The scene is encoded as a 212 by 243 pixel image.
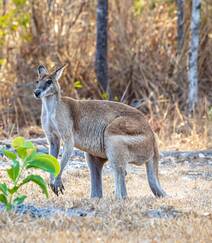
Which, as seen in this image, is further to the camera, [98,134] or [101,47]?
[101,47]

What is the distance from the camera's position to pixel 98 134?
8.19 m

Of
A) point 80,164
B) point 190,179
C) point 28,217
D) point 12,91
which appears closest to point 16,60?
point 12,91

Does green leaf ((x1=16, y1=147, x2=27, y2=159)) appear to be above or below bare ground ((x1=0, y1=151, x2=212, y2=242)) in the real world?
above

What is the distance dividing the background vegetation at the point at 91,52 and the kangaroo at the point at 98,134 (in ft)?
21.4

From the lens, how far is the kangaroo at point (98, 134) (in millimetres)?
7957

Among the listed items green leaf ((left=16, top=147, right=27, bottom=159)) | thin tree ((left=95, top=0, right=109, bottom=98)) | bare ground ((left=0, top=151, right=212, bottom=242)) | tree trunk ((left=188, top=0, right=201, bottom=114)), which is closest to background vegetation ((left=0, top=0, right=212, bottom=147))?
thin tree ((left=95, top=0, right=109, bottom=98))

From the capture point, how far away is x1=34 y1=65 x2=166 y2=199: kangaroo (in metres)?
7.96

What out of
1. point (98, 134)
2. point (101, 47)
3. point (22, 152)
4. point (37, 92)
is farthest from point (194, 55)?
point (22, 152)

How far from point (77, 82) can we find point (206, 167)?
4912 millimetres

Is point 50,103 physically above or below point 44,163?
below

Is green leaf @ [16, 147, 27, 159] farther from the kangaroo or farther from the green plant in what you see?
the kangaroo

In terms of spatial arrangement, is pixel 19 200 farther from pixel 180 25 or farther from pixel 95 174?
pixel 180 25

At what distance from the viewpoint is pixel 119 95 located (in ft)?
52.0

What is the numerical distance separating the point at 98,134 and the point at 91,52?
828 centimetres
